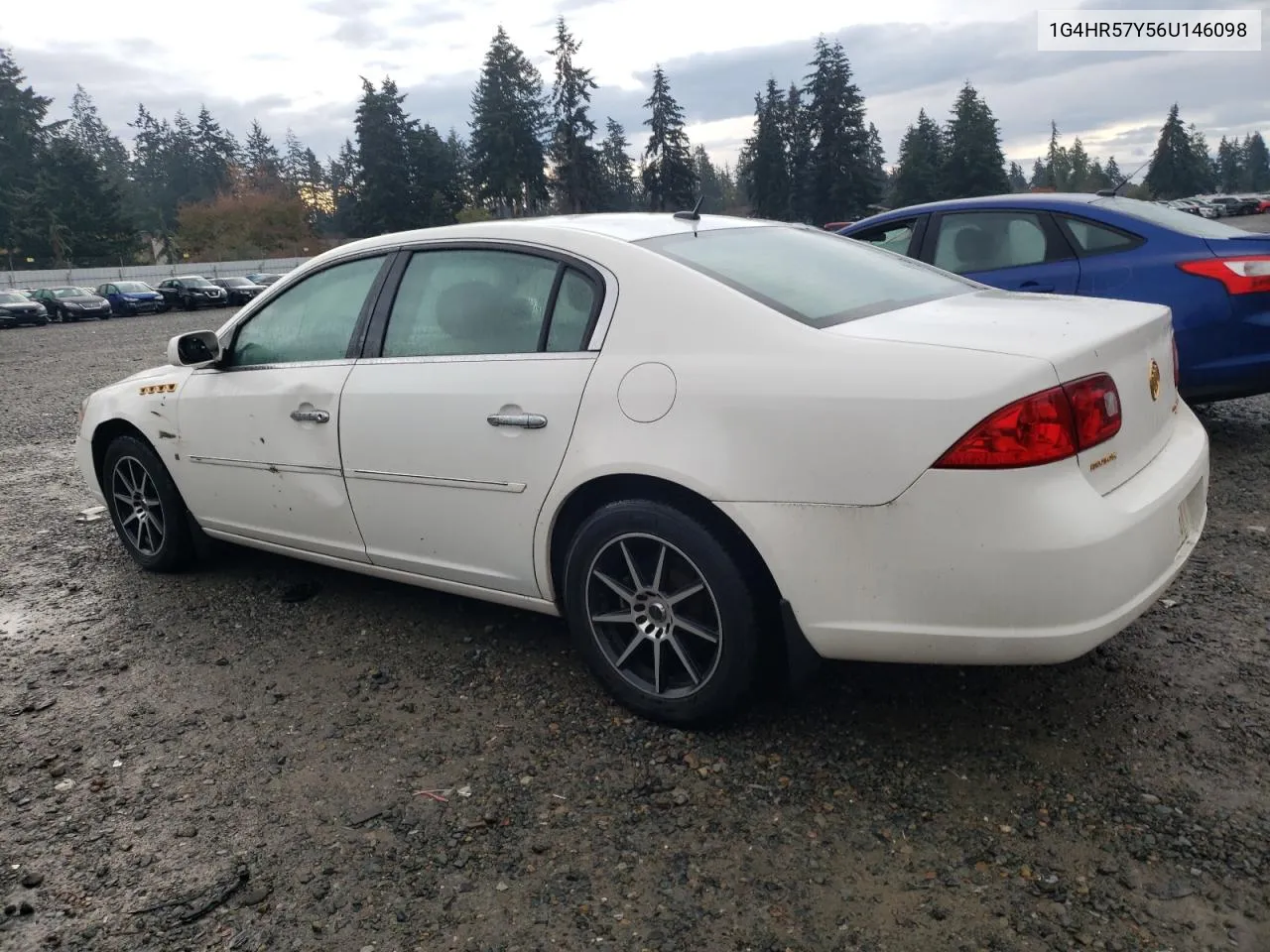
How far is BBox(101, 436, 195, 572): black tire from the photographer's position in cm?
461

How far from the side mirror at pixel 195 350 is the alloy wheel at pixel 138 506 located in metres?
0.73

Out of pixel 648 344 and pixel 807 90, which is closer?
pixel 648 344

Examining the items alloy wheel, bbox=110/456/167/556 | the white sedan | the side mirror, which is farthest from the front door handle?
alloy wheel, bbox=110/456/167/556

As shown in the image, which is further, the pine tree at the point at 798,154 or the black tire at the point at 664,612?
the pine tree at the point at 798,154

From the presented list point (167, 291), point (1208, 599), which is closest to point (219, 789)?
point (1208, 599)

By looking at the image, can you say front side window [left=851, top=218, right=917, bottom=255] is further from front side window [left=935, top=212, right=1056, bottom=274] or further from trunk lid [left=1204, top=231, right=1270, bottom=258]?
trunk lid [left=1204, top=231, right=1270, bottom=258]

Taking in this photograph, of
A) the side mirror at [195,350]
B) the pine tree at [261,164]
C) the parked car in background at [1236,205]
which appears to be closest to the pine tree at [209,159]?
the pine tree at [261,164]

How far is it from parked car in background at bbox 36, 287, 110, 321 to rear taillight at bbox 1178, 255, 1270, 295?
37.1 meters

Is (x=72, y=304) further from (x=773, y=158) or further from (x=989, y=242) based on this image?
(x=773, y=158)

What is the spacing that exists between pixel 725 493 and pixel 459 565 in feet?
3.89

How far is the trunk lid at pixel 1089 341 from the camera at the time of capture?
251 cm

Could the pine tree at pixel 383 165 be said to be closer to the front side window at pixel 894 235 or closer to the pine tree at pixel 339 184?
the pine tree at pixel 339 184

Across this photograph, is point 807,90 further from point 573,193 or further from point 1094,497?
point 1094,497

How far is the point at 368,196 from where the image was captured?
70125 mm
